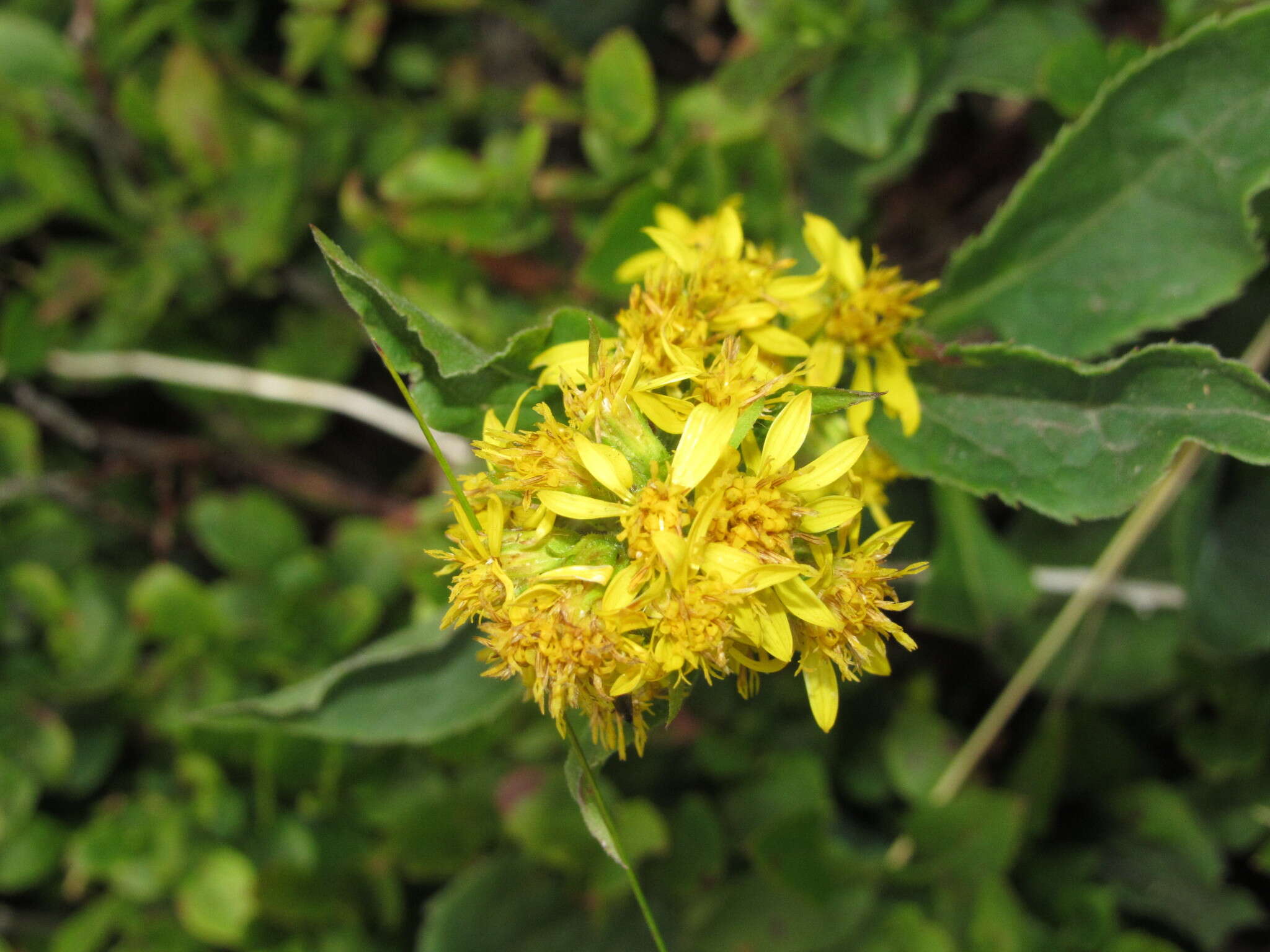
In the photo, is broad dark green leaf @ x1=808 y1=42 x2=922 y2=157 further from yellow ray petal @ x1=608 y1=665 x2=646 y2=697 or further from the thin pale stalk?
yellow ray petal @ x1=608 y1=665 x2=646 y2=697

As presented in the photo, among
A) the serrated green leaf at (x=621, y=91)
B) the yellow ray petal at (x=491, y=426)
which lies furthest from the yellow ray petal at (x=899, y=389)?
the serrated green leaf at (x=621, y=91)

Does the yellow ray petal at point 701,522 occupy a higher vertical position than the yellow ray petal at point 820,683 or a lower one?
higher

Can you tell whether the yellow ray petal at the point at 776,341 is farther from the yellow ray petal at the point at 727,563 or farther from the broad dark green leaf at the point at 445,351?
the yellow ray petal at the point at 727,563

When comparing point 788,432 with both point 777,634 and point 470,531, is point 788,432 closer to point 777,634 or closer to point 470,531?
point 777,634

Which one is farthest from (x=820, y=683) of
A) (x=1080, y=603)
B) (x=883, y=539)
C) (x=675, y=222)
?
(x=1080, y=603)

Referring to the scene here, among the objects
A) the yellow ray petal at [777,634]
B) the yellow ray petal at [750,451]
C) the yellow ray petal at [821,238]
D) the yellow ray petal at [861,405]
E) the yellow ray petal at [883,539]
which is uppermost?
Answer: the yellow ray petal at [821,238]

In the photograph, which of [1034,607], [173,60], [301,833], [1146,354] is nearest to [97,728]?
[301,833]

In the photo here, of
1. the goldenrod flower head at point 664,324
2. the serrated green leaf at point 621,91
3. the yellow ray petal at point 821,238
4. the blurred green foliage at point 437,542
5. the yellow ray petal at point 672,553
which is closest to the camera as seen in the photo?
the yellow ray petal at point 672,553
